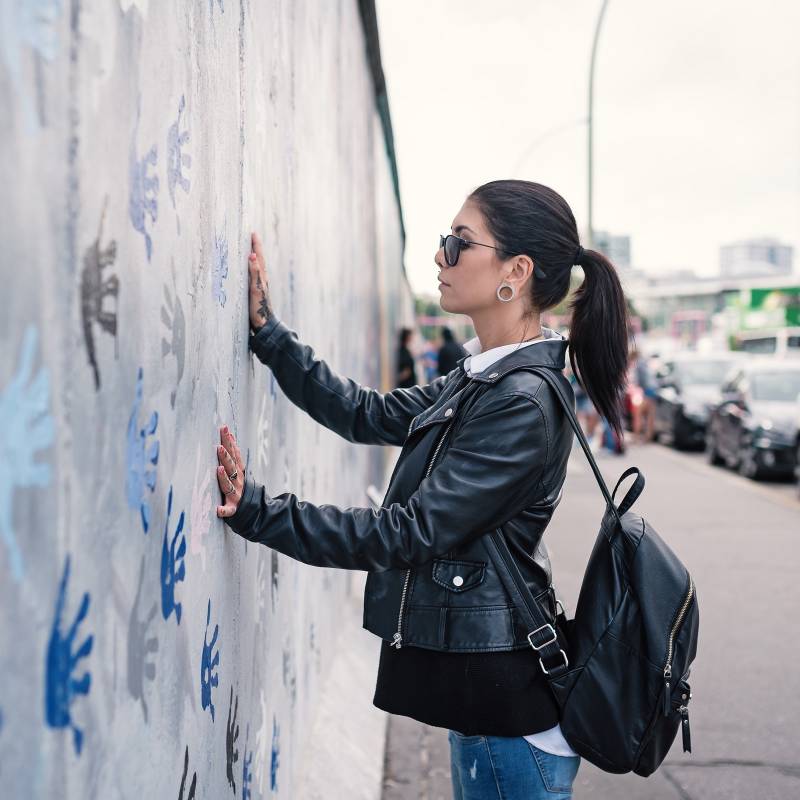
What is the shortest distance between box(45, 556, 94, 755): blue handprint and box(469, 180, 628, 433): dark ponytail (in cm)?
133

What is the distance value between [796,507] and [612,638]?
31.3 feet

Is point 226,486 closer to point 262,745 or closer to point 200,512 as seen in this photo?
point 200,512

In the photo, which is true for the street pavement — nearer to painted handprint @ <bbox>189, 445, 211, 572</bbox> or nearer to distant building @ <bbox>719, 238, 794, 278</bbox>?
painted handprint @ <bbox>189, 445, 211, 572</bbox>

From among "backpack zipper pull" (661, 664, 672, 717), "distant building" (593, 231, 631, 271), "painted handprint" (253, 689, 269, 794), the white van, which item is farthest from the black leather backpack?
the white van

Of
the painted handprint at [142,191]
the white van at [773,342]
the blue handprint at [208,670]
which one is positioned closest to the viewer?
the painted handprint at [142,191]

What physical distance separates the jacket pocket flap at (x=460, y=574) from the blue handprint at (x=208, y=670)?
0.44 m

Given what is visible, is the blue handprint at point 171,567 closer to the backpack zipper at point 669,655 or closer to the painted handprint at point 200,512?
the painted handprint at point 200,512

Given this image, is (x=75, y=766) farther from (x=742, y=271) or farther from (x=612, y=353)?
(x=742, y=271)

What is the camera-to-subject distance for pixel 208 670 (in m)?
1.86

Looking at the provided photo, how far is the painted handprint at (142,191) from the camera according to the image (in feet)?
4.20

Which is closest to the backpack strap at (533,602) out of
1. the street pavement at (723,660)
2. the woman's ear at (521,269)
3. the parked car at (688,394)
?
the woman's ear at (521,269)

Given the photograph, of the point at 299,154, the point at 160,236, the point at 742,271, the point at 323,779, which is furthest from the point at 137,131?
the point at 742,271

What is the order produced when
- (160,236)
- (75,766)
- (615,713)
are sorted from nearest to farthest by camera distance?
1. (75,766)
2. (160,236)
3. (615,713)

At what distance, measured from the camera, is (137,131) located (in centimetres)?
130
